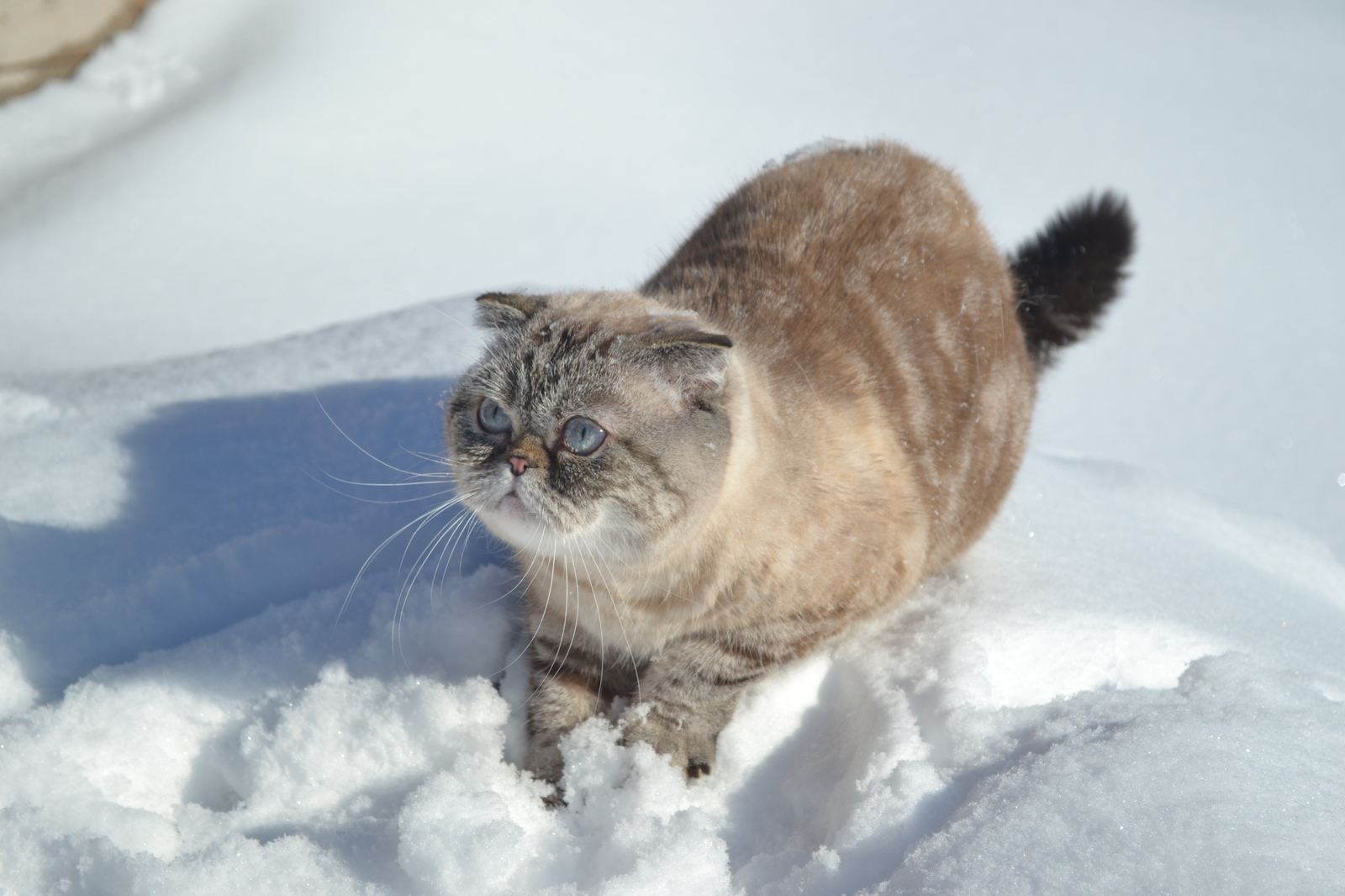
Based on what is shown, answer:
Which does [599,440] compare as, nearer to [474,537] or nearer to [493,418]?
[493,418]

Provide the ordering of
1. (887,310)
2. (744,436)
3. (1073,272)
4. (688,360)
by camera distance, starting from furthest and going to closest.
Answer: (1073,272), (887,310), (744,436), (688,360)

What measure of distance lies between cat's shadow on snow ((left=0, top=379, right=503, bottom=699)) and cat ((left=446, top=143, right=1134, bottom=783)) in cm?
49

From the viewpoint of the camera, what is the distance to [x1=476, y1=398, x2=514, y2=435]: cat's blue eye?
1646 millimetres

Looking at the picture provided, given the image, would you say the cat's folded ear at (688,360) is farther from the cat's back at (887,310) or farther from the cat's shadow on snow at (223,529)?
the cat's shadow on snow at (223,529)

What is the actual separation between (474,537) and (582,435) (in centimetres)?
90

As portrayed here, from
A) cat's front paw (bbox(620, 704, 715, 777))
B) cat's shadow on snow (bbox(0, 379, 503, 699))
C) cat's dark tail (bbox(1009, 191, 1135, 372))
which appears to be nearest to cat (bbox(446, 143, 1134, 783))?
cat's front paw (bbox(620, 704, 715, 777))

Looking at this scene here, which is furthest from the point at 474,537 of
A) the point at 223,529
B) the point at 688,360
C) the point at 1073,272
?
the point at 1073,272

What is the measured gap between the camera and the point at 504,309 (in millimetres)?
1718

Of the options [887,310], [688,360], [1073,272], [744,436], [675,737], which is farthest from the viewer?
[1073,272]

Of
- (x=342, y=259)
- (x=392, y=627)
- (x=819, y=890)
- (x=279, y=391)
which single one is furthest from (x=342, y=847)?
(x=342, y=259)

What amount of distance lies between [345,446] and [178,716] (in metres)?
0.92

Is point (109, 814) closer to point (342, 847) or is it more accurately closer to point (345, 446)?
point (342, 847)

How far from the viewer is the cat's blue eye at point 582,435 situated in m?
1.59

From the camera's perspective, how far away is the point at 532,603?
6.52ft
